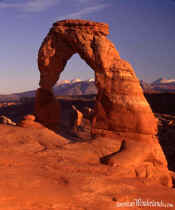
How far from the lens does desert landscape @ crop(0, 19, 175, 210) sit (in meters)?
3.68

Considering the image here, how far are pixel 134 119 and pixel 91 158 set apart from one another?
2332 mm

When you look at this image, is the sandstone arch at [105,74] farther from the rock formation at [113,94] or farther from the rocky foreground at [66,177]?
the rocky foreground at [66,177]

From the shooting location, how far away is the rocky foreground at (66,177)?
135 inches

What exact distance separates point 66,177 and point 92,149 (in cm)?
219

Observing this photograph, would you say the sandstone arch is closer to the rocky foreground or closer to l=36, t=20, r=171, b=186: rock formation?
l=36, t=20, r=171, b=186: rock formation

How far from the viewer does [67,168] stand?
16.4ft

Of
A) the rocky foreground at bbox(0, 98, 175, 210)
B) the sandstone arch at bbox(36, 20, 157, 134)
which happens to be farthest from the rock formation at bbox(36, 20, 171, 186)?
the rocky foreground at bbox(0, 98, 175, 210)

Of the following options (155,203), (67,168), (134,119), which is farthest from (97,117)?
(155,203)

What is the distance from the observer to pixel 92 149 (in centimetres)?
657

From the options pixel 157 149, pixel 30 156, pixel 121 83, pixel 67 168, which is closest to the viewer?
pixel 67 168

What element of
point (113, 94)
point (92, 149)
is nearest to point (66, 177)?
point (92, 149)

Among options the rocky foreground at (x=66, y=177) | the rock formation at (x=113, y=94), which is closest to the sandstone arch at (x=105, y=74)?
the rock formation at (x=113, y=94)

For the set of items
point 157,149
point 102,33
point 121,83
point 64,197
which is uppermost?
point 102,33

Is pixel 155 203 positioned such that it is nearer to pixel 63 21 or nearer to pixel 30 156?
pixel 30 156
